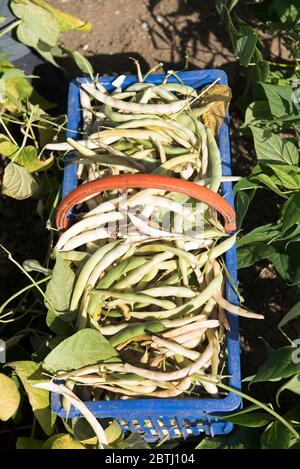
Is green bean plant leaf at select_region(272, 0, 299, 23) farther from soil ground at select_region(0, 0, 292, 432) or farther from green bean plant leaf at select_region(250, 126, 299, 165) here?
green bean plant leaf at select_region(250, 126, 299, 165)

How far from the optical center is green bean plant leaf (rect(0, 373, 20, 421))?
1.26 metres

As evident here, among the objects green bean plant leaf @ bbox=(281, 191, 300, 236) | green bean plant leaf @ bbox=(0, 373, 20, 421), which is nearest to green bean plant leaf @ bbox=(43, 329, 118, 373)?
green bean plant leaf @ bbox=(0, 373, 20, 421)

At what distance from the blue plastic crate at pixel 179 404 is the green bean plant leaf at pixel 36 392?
0.31 feet

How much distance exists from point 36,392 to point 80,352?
175 millimetres

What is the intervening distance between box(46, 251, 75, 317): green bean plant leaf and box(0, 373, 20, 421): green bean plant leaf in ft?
0.58

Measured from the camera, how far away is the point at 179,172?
132cm

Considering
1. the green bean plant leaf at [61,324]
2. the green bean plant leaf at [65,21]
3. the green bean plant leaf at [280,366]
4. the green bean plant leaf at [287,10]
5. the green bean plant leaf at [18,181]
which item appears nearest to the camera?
the green bean plant leaf at [280,366]

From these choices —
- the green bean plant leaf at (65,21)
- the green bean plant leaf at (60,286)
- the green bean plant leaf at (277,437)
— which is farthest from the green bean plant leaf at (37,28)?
the green bean plant leaf at (277,437)

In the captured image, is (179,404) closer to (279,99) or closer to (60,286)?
(60,286)

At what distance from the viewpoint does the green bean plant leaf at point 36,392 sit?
48.9 inches

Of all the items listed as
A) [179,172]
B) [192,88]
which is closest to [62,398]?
[179,172]

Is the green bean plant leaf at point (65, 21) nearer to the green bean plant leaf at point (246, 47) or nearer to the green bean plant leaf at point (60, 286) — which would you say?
the green bean plant leaf at point (246, 47)

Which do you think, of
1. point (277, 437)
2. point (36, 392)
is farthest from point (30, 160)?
point (277, 437)

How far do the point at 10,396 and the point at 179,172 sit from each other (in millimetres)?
542
